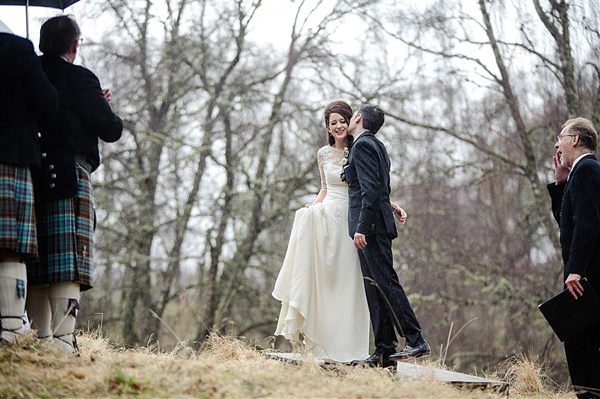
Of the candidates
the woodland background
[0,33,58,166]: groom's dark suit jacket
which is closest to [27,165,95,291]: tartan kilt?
[0,33,58,166]: groom's dark suit jacket

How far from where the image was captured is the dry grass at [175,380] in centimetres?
359

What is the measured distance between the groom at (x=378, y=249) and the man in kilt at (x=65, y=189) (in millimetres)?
1654

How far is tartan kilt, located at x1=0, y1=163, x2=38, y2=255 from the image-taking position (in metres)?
4.05

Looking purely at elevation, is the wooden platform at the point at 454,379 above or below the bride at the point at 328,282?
below

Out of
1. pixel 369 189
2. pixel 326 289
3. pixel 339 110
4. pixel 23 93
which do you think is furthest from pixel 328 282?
pixel 23 93

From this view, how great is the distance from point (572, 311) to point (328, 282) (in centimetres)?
171

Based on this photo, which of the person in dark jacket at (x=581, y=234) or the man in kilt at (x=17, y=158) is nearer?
the man in kilt at (x=17, y=158)

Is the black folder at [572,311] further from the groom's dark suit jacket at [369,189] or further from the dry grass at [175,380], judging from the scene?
the groom's dark suit jacket at [369,189]

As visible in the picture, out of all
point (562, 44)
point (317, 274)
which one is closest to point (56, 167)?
point (317, 274)

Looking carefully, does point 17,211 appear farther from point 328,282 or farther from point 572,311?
point 572,311

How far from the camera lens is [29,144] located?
4.18 metres

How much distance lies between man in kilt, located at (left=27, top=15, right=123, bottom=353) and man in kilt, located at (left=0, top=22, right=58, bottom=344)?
0.48 ft

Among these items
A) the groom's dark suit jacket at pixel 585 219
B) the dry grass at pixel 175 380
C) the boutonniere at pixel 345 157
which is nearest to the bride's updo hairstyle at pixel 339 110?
the boutonniere at pixel 345 157

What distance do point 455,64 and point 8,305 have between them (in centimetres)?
1025
